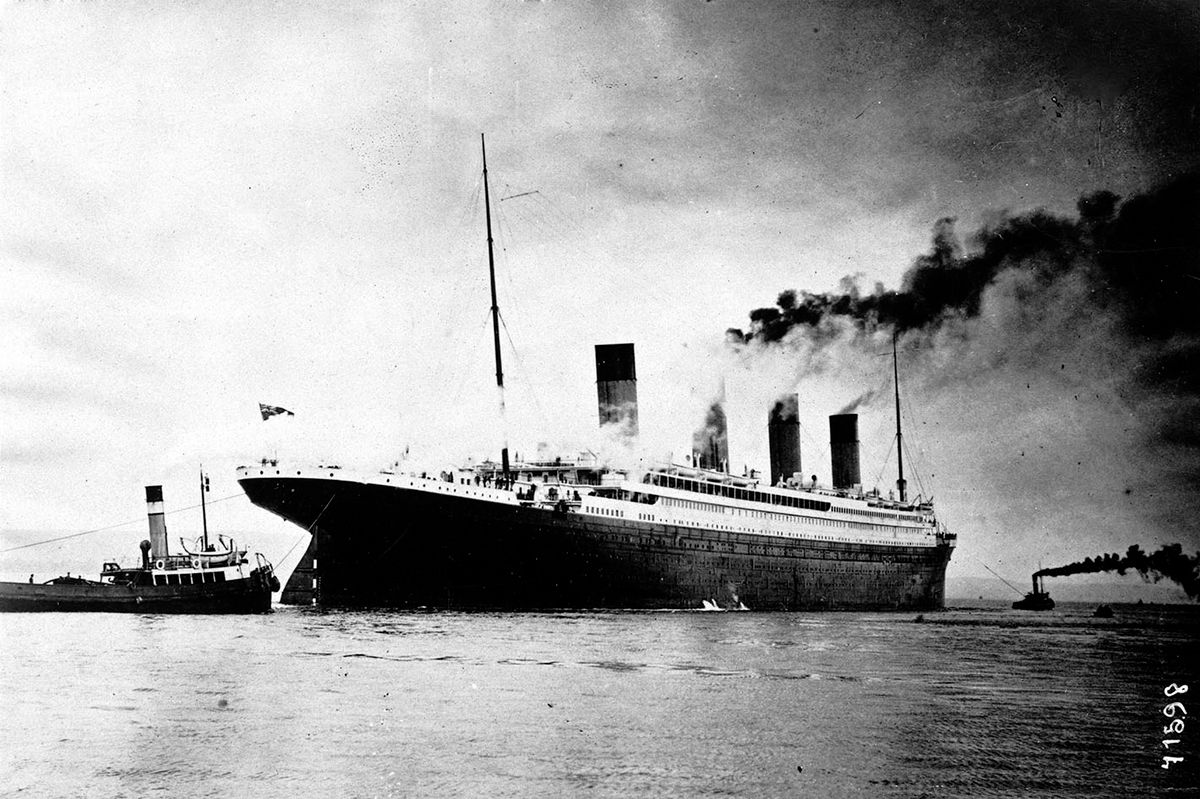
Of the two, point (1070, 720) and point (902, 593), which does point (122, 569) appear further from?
point (902, 593)

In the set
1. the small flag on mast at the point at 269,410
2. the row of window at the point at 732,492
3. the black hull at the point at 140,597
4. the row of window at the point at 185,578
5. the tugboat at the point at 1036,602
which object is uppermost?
the small flag on mast at the point at 269,410

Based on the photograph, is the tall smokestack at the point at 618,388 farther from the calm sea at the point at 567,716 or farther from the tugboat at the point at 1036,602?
the tugboat at the point at 1036,602

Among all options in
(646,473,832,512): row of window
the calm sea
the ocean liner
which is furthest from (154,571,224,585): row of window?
(646,473,832,512): row of window

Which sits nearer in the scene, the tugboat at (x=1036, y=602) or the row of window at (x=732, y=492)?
the row of window at (x=732, y=492)

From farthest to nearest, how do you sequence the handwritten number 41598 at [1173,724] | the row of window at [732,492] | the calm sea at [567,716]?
the row of window at [732,492], the handwritten number 41598 at [1173,724], the calm sea at [567,716]

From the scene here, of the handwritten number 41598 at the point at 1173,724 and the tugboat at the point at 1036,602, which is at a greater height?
the handwritten number 41598 at the point at 1173,724

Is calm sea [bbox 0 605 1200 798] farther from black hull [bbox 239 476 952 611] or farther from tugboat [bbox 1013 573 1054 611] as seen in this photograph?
tugboat [bbox 1013 573 1054 611]

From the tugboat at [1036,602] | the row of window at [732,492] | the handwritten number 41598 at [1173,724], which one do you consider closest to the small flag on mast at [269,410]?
the row of window at [732,492]
